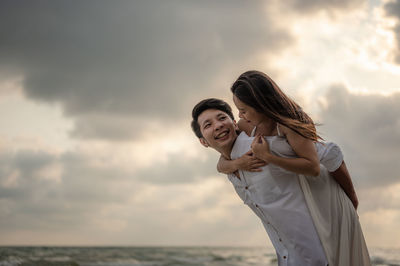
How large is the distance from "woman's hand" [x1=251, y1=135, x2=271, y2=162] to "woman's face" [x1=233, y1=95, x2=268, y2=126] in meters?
0.14

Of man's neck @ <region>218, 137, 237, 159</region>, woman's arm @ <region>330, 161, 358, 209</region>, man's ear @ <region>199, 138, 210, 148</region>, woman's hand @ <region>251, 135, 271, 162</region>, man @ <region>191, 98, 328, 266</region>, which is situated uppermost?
man's ear @ <region>199, 138, 210, 148</region>

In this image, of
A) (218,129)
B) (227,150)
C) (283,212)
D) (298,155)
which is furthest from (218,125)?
(283,212)

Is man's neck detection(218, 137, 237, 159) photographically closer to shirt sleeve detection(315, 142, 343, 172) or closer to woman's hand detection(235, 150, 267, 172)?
woman's hand detection(235, 150, 267, 172)

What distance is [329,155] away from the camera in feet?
10.1

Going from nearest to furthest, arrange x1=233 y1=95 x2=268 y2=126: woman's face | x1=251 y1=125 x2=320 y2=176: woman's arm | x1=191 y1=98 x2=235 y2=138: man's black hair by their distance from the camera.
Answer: x1=251 y1=125 x2=320 y2=176: woman's arm, x1=233 y1=95 x2=268 y2=126: woman's face, x1=191 y1=98 x2=235 y2=138: man's black hair

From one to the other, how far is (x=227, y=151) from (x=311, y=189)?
751 mm

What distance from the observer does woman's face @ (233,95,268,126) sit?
9.87 ft

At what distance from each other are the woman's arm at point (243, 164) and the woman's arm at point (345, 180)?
671 millimetres

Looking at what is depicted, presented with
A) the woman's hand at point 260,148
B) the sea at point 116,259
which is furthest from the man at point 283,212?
the sea at point 116,259

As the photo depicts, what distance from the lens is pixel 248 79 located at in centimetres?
303

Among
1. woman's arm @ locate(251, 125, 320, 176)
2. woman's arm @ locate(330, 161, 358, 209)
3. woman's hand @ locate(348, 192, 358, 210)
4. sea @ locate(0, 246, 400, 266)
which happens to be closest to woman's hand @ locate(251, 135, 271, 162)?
woman's arm @ locate(251, 125, 320, 176)

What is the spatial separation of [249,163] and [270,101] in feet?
1.58

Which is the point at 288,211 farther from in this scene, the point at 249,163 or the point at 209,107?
the point at 209,107

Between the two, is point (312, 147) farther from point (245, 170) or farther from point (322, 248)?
point (322, 248)
